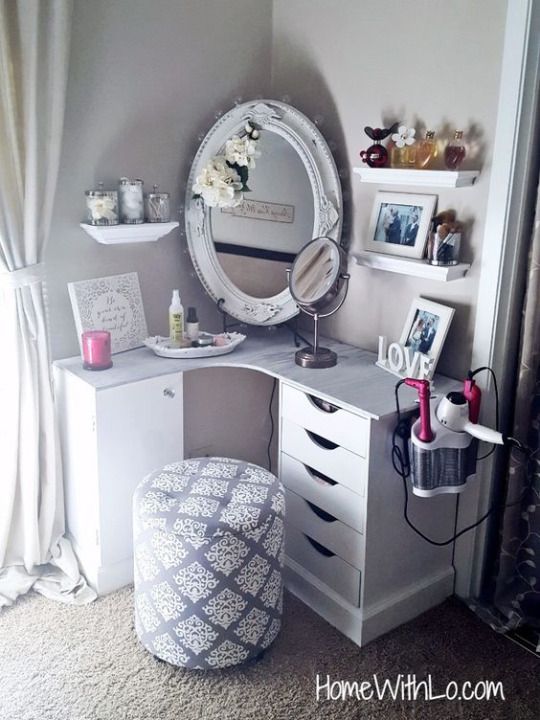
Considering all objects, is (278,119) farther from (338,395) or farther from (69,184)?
(338,395)

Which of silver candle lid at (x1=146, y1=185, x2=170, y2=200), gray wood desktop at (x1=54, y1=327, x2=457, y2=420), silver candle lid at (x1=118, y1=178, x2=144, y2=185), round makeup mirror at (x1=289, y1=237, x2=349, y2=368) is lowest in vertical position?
gray wood desktop at (x1=54, y1=327, x2=457, y2=420)

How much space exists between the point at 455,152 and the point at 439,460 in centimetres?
89

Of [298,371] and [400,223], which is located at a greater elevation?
[400,223]

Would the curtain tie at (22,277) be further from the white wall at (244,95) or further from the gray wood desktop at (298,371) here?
the gray wood desktop at (298,371)

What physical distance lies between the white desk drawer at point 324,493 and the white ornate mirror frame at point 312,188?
0.58m

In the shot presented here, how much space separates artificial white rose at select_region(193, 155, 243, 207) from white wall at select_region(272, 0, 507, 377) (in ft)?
1.25

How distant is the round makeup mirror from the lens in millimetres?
2297

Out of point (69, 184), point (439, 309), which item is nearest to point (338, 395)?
point (439, 309)

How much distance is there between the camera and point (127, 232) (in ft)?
7.71

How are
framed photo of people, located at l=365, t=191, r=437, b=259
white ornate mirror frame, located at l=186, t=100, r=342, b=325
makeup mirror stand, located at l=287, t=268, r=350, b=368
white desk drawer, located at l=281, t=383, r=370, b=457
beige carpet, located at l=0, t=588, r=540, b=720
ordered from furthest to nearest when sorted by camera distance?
white ornate mirror frame, located at l=186, t=100, r=342, b=325 < makeup mirror stand, located at l=287, t=268, r=350, b=368 < framed photo of people, located at l=365, t=191, r=437, b=259 < white desk drawer, located at l=281, t=383, r=370, b=457 < beige carpet, located at l=0, t=588, r=540, b=720

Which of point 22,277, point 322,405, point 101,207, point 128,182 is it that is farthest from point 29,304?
point 322,405

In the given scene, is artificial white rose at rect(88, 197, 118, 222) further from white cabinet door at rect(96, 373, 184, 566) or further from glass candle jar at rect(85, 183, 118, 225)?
white cabinet door at rect(96, 373, 184, 566)

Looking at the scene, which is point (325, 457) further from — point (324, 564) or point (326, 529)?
point (324, 564)

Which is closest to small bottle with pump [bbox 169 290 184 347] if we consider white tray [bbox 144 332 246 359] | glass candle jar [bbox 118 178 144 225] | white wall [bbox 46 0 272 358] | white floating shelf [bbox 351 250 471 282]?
white tray [bbox 144 332 246 359]
